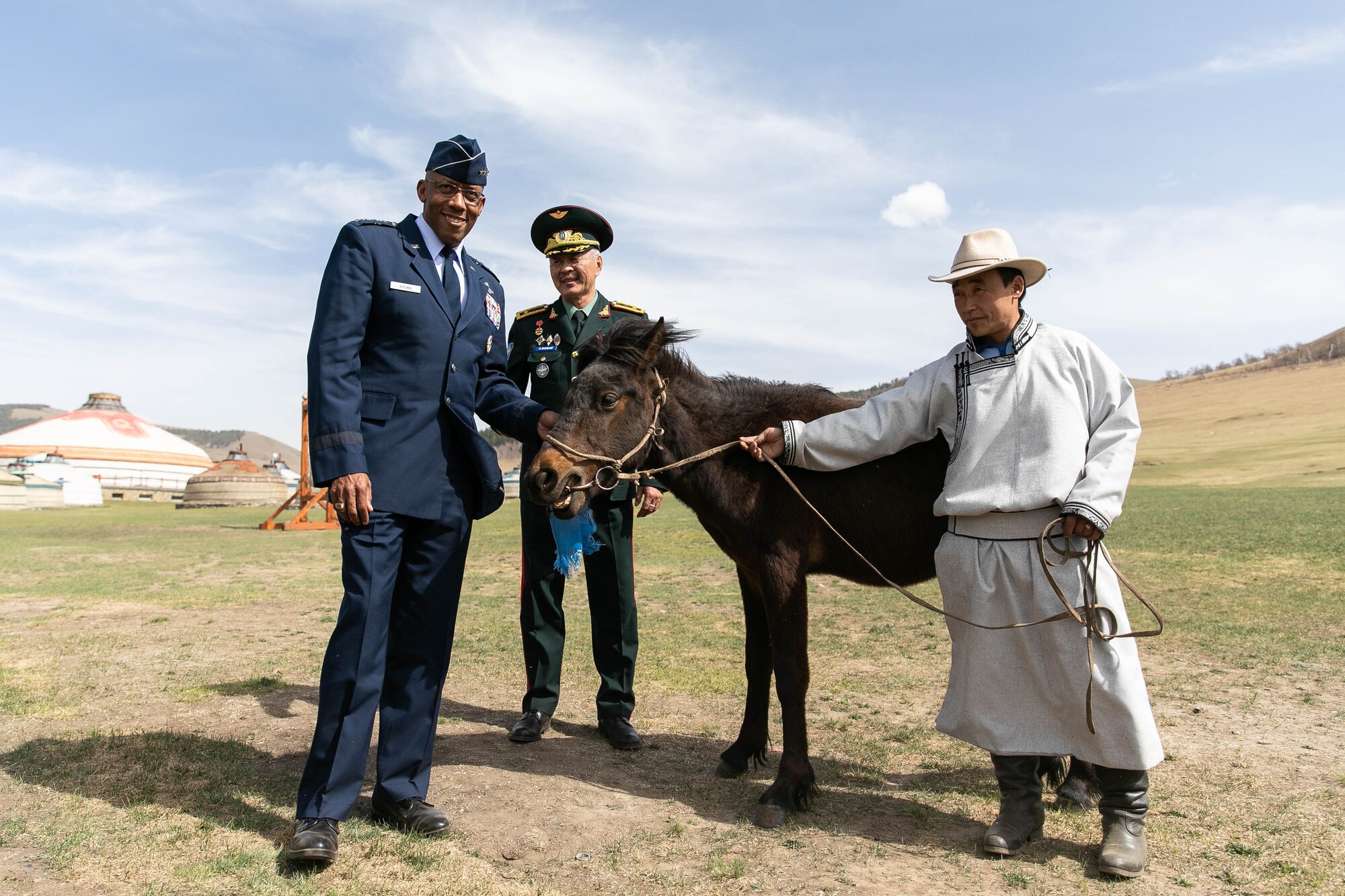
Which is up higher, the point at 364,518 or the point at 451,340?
the point at 451,340

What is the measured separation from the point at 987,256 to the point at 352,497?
3042mm

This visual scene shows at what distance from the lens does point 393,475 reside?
3721mm

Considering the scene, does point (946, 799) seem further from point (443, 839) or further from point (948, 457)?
point (443, 839)

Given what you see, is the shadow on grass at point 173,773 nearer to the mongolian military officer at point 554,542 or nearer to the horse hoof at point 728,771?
the mongolian military officer at point 554,542

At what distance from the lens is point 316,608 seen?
10.5m

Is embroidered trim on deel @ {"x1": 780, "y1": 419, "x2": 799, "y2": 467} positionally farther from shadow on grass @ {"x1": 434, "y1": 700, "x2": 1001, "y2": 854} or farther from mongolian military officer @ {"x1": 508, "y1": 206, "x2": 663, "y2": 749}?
shadow on grass @ {"x1": 434, "y1": 700, "x2": 1001, "y2": 854}

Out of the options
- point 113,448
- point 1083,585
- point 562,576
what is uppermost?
point 113,448

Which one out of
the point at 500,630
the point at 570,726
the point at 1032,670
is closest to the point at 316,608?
the point at 500,630

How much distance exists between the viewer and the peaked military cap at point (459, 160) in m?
3.88

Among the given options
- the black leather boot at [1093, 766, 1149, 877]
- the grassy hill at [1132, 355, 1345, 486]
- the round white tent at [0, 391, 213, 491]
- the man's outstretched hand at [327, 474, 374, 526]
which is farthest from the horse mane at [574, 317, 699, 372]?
the round white tent at [0, 391, 213, 491]

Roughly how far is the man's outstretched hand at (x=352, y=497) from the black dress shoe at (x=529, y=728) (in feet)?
7.51

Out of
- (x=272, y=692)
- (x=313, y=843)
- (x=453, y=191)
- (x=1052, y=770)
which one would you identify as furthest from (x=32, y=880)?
(x=1052, y=770)

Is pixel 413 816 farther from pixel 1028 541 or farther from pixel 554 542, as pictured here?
pixel 1028 541

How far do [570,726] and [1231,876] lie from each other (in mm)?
3780
